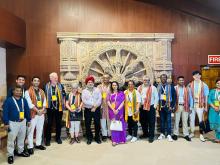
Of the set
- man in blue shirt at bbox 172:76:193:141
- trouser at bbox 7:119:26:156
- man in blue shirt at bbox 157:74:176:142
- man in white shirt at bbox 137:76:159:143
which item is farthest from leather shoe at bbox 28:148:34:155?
man in blue shirt at bbox 172:76:193:141

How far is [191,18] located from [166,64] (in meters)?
1.26

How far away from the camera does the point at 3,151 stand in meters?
4.17

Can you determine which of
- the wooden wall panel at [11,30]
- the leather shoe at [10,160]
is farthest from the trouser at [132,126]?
the wooden wall panel at [11,30]

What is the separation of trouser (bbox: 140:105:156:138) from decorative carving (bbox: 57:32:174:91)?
1.08m

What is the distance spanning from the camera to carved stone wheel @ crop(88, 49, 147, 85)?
5.72 m

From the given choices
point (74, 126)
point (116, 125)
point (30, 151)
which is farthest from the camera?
point (74, 126)

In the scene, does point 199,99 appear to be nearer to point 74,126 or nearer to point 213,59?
point 213,59

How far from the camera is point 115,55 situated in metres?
5.88

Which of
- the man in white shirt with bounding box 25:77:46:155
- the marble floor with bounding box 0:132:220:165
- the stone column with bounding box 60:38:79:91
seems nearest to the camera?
the marble floor with bounding box 0:132:220:165

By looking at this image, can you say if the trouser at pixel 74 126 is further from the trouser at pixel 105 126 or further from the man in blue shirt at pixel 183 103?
the man in blue shirt at pixel 183 103

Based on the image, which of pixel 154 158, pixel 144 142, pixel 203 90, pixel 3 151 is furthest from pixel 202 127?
pixel 3 151

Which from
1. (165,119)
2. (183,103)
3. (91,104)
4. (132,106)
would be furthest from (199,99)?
(91,104)

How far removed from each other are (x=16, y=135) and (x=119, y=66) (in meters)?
2.75

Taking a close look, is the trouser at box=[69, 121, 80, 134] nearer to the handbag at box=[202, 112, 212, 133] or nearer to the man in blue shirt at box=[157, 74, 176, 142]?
the man in blue shirt at box=[157, 74, 176, 142]
